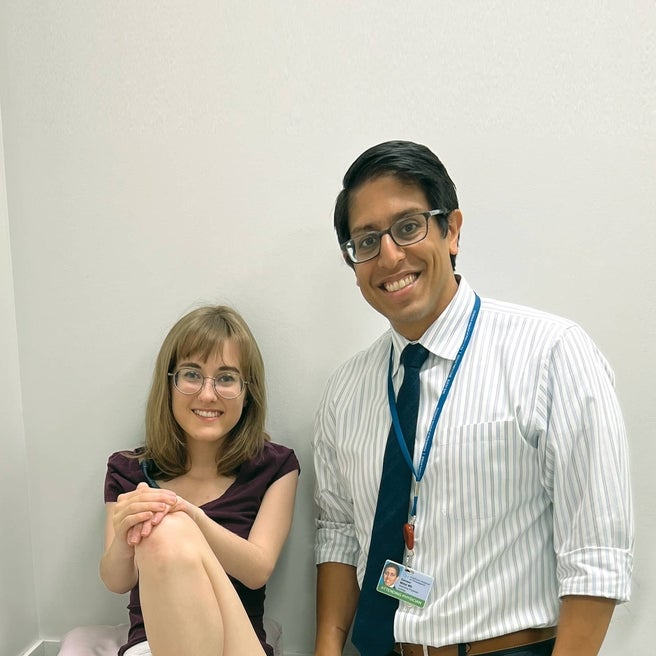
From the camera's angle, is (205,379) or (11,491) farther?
(11,491)

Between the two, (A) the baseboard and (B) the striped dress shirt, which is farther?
(A) the baseboard

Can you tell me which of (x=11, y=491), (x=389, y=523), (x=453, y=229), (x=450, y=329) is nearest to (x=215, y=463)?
(x=389, y=523)

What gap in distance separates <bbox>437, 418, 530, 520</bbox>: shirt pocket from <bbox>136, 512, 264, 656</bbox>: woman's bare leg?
21.4 inches

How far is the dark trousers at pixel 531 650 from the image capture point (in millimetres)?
1450

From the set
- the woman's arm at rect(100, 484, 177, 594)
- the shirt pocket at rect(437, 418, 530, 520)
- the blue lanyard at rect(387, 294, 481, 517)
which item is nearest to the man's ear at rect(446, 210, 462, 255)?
the blue lanyard at rect(387, 294, 481, 517)

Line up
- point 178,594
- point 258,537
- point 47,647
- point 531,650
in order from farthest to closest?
1. point 47,647
2. point 258,537
3. point 531,650
4. point 178,594

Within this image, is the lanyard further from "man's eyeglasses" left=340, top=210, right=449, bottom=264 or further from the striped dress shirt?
"man's eyeglasses" left=340, top=210, right=449, bottom=264

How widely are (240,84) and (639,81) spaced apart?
1067 millimetres

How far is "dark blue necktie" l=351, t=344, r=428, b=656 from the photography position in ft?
5.05

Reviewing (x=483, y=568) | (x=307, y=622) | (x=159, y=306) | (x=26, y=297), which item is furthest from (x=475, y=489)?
(x=26, y=297)

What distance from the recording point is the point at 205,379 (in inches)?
69.6

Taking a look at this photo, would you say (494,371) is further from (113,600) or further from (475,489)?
(113,600)

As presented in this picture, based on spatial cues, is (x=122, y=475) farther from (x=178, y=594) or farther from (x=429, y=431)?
(x=429, y=431)

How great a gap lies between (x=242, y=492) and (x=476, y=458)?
0.67m
